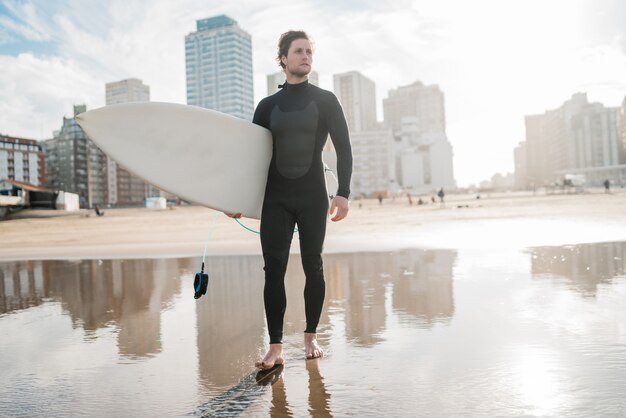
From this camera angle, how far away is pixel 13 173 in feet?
370

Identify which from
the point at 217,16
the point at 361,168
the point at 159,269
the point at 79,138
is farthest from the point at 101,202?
the point at 159,269

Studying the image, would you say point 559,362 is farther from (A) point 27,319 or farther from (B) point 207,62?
(B) point 207,62

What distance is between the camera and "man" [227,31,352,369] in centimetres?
328

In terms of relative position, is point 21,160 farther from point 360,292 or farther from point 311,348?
point 311,348

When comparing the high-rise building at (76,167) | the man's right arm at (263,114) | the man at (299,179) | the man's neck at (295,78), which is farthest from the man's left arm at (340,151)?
the high-rise building at (76,167)

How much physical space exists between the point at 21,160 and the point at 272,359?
129120 millimetres

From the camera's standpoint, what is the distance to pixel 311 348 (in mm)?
3182

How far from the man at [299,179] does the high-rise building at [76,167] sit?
13626 centimetres

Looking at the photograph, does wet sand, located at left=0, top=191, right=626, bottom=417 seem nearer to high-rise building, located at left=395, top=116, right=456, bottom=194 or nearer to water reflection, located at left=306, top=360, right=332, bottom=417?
water reflection, located at left=306, top=360, right=332, bottom=417

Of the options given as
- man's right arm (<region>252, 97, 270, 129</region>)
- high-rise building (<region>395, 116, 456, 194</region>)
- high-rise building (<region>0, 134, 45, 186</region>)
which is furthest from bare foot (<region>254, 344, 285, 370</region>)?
high-rise building (<region>395, 116, 456, 194</region>)

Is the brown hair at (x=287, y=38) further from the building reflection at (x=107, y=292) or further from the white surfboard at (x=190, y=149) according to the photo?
the building reflection at (x=107, y=292)

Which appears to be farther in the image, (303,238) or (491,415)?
(303,238)

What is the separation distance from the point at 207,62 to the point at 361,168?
2944 inches

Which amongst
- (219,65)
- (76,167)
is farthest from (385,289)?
(219,65)
